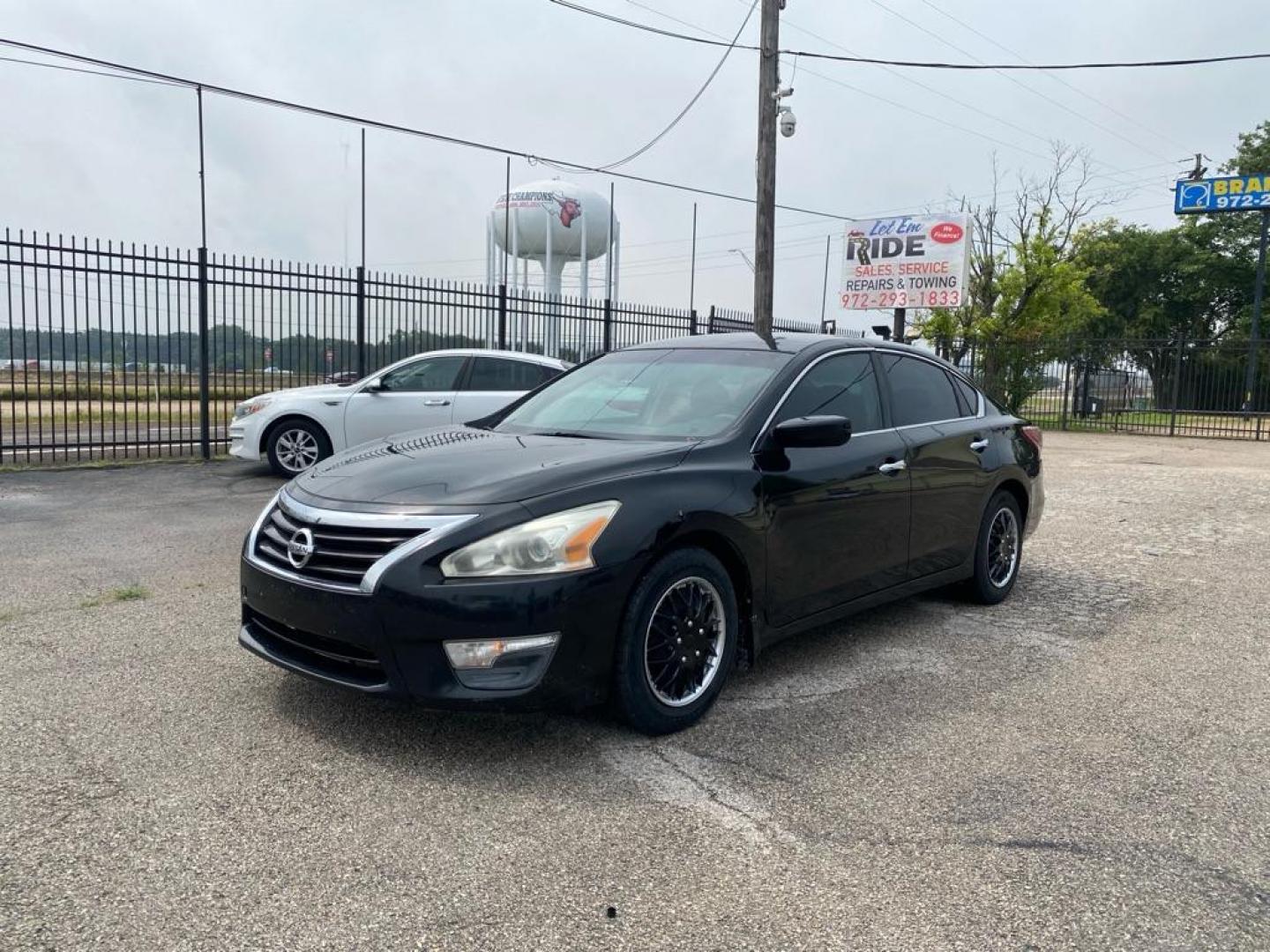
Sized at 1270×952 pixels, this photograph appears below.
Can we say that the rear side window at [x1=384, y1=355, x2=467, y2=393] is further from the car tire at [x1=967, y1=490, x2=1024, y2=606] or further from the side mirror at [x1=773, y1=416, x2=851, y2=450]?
the side mirror at [x1=773, y1=416, x2=851, y2=450]

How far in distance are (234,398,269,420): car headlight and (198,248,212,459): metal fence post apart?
2.10m

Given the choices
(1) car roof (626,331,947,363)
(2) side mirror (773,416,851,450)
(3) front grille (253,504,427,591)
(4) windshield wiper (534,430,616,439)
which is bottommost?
(3) front grille (253,504,427,591)

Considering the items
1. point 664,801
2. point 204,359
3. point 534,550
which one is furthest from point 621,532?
point 204,359

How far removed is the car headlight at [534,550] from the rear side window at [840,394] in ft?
4.33

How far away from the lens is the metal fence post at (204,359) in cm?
1196

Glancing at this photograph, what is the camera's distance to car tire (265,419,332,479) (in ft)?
34.3

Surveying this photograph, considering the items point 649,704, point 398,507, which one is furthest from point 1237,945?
point 398,507

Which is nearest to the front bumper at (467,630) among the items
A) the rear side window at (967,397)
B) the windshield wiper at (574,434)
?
the windshield wiper at (574,434)

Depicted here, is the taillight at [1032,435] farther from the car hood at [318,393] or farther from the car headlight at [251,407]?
the car headlight at [251,407]

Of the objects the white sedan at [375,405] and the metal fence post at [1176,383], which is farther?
the metal fence post at [1176,383]

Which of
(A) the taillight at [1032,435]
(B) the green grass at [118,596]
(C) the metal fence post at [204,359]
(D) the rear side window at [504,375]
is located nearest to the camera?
(B) the green grass at [118,596]

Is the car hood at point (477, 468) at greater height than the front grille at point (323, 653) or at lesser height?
greater

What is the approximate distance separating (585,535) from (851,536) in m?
1.62

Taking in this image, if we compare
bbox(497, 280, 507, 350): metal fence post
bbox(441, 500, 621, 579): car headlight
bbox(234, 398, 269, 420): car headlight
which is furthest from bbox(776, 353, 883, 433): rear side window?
bbox(497, 280, 507, 350): metal fence post
